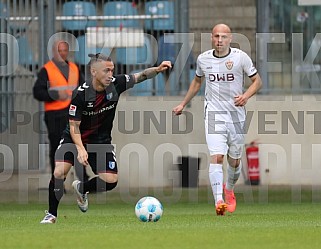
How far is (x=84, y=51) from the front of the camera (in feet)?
64.4

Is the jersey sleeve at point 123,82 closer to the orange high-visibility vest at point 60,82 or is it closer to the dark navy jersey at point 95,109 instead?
the dark navy jersey at point 95,109

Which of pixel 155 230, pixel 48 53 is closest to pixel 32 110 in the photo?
pixel 48 53

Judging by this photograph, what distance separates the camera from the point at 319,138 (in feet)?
64.0

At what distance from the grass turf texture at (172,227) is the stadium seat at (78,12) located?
383 centimetres

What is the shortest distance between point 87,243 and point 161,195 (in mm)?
9103

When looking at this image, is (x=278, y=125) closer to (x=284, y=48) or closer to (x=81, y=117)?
(x=284, y=48)

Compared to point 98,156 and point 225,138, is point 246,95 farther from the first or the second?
point 98,156

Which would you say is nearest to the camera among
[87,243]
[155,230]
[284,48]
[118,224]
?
[87,243]

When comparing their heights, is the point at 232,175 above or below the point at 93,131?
below

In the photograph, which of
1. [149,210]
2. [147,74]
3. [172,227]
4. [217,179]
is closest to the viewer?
[172,227]

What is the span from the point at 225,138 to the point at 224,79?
0.75m

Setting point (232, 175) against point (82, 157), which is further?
point (232, 175)

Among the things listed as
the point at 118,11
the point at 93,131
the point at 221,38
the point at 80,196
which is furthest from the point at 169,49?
the point at 93,131

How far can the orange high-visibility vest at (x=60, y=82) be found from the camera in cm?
1780
